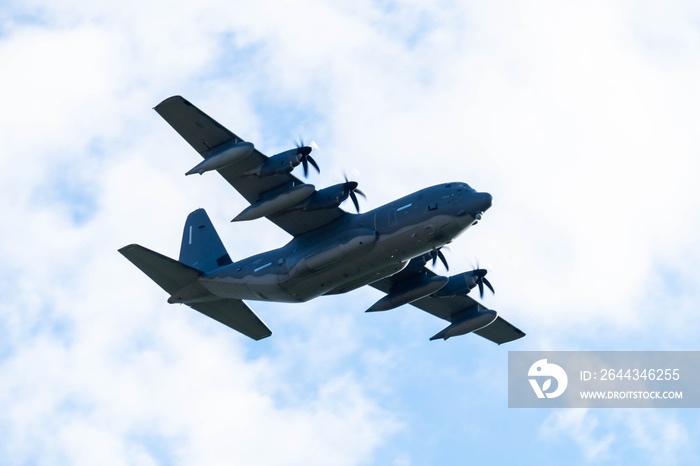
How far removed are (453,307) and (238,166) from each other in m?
14.6

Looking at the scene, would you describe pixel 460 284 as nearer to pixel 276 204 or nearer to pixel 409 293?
pixel 409 293

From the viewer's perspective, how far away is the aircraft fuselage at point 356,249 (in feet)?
145

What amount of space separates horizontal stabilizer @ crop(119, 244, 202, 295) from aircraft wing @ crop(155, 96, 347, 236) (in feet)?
14.6

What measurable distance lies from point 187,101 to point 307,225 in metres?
7.72

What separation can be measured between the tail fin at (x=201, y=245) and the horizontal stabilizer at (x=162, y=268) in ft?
7.15

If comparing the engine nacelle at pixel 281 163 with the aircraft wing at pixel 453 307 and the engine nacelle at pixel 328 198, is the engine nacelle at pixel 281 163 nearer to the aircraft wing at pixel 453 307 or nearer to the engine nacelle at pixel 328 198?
the engine nacelle at pixel 328 198

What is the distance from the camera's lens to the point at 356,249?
4469cm

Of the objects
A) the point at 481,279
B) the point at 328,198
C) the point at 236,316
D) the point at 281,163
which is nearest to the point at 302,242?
the point at 328,198

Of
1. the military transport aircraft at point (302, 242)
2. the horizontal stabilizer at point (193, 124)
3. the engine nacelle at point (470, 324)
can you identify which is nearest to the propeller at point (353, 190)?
the military transport aircraft at point (302, 242)

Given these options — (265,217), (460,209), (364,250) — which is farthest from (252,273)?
(460,209)

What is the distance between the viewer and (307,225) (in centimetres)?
4722

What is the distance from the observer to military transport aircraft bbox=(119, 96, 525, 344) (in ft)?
145

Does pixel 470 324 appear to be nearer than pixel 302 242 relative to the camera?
No

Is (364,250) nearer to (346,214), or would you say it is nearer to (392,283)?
(346,214)
